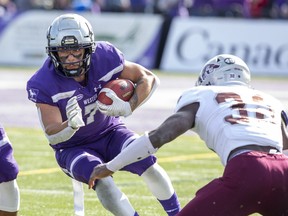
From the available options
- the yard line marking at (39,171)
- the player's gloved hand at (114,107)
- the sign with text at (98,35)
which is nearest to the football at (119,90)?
the player's gloved hand at (114,107)

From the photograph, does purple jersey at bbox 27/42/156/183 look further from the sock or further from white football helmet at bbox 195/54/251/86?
white football helmet at bbox 195/54/251/86

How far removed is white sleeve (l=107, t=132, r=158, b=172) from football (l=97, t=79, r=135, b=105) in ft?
3.34

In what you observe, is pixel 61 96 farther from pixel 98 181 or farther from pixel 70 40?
pixel 98 181

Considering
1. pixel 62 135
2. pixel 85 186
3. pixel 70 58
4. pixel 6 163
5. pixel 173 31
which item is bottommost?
pixel 173 31

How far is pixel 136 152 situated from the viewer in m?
4.63

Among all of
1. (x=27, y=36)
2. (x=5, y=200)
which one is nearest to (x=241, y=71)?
(x=5, y=200)

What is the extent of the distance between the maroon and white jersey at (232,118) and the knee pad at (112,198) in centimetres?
99

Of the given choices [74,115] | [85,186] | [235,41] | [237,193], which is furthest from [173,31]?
[237,193]

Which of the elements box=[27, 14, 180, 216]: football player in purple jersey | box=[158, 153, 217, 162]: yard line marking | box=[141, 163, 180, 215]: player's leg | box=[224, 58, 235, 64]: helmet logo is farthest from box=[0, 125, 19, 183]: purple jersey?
box=[158, 153, 217, 162]: yard line marking

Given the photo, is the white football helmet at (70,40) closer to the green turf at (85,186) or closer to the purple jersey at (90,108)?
the purple jersey at (90,108)

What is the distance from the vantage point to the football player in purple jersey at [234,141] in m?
4.38

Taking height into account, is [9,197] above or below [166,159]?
above

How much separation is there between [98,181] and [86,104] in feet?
2.12

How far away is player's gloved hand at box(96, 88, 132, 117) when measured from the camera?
18.5 feet
